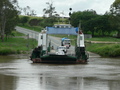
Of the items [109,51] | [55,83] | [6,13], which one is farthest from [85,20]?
[55,83]

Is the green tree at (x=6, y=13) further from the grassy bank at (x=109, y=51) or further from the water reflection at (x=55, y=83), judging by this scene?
the water reflection at (x=55, y=83)

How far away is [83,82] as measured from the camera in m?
24.8

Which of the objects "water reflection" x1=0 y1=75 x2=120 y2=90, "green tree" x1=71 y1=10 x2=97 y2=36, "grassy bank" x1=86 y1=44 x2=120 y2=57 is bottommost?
"grassy bank" x1=86 y1=44 x2=120 y2=57

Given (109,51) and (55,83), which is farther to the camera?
(109,51)

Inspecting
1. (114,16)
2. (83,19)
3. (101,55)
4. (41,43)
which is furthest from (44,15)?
(41,43)

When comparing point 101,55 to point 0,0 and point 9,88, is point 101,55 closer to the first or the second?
point 0,0

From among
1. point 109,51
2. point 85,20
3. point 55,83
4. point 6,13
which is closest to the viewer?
point 55,83

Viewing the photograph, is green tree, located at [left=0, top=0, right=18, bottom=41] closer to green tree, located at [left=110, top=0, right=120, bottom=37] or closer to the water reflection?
green tree, located at [left=110, top=0, right=120, bottom=37]

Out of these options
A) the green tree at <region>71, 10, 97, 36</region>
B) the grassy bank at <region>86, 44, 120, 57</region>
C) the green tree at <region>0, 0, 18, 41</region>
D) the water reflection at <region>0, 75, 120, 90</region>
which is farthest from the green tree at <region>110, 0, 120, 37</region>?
the water reflection at <region>0, 75, 120, 90</region>

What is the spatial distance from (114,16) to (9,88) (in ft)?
238

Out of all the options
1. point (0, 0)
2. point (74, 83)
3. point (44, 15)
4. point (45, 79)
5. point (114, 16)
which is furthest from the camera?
point (44, 15)

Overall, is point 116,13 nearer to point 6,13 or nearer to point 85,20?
point 85,20

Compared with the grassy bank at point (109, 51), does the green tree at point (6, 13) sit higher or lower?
higher

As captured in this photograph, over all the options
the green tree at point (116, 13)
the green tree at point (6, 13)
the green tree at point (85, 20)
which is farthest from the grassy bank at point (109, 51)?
the green tree at point (85, 20)
